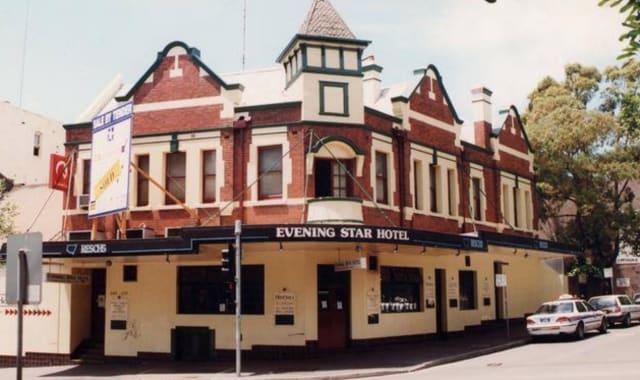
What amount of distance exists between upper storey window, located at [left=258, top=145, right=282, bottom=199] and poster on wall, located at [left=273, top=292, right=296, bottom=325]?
10.4ft

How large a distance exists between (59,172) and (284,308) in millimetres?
9294

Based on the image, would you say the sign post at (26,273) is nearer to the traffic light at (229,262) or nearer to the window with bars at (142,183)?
the traffic light at (229,262)

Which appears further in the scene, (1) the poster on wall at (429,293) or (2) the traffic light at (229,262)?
(1) the poster on wall at (429,293)

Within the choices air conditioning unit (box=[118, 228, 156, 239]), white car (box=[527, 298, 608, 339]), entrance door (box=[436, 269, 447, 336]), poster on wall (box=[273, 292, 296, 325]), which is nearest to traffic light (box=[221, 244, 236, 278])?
poster on wall (box=[273, 292, 296, 325])

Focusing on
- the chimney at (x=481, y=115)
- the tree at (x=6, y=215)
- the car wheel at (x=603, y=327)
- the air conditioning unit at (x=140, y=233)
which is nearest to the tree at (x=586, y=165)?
the chimney at (x=481, y=115)

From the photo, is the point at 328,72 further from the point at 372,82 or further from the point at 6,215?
the point at 6,215

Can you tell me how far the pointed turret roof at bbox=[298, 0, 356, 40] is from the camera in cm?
2317

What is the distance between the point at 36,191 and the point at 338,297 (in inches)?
665

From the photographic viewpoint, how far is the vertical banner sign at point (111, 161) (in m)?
21.2

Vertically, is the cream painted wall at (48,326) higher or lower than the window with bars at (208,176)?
lower

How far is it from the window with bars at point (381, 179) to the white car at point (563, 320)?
21.6 ft

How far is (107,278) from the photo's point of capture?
23641 millimetres

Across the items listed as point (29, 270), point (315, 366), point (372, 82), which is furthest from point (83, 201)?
point (29, 270)

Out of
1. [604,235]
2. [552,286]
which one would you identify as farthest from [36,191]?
[604,235]
